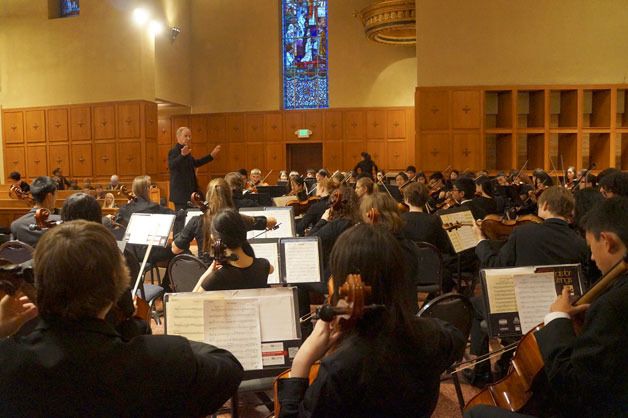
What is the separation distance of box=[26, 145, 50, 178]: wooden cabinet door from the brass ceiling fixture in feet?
30.9

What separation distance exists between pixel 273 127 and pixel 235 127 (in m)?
1.17

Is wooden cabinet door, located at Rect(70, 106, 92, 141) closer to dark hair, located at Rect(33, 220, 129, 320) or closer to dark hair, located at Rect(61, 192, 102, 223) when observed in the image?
dark hair, located at Rect(61, 192, 102, 223)

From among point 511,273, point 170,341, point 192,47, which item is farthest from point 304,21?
point 170,341

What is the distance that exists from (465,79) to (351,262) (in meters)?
11.8

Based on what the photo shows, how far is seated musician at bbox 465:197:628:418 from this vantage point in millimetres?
1816

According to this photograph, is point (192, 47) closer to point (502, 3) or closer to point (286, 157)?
point (286, 157)

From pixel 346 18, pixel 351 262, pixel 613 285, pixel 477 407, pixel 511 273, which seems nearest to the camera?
pixel 351 262

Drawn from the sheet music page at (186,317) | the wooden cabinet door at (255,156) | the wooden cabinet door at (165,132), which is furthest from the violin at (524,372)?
the wooden cabinet door at (165,132)

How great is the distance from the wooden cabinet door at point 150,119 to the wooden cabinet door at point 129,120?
201 mm

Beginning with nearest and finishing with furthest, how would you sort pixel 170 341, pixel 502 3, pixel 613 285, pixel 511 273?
pixel 170 341, pixel 613 285, pixel 511 273, pixel 502 3

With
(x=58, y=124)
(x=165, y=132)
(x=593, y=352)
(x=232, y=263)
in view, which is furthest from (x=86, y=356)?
(x=165, y=132)

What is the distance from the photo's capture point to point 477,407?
2.09 meters

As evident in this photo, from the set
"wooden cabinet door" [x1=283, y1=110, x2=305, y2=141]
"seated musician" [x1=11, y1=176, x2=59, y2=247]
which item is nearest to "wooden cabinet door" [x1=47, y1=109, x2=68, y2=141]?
"wooden cabinet door" [x1=283, y1=110, x2=305, y2=141]

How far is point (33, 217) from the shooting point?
4406 mm
